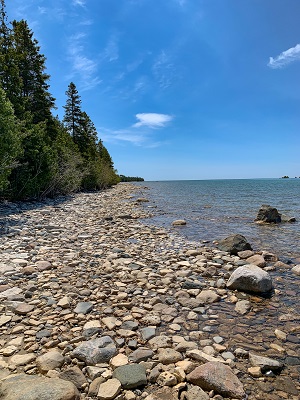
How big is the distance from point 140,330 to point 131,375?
99cm

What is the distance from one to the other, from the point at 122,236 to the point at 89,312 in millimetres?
6069

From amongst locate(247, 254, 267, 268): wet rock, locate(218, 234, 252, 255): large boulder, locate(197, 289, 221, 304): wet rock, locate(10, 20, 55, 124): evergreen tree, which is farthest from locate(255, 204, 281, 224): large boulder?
locate(10, 20, 55, 124): evergreen tree

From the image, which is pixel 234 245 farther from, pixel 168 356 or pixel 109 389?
pixel 109 389

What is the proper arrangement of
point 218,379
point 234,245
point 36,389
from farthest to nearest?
point 234,245 < point 218,379 < point 36,389

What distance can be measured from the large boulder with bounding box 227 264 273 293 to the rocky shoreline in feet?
0.56

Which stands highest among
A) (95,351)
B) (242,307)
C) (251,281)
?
(251,281)

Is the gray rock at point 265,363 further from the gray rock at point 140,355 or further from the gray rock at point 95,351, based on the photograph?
the gray rock at point 95,351

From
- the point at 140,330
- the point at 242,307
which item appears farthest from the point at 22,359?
the point at 242,307

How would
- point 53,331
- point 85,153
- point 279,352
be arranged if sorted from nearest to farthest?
1. point 279,352
2. point 53,331
3. point 85,153

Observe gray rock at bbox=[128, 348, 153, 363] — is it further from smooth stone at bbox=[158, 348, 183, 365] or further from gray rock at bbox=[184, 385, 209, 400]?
gray rock at bbox=[184, 385, 209, 400]

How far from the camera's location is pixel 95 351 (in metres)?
3.21

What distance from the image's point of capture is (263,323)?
4145mm

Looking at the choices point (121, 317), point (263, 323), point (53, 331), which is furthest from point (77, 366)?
point (263, 323)

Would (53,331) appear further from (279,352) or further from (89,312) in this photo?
(279,352)
